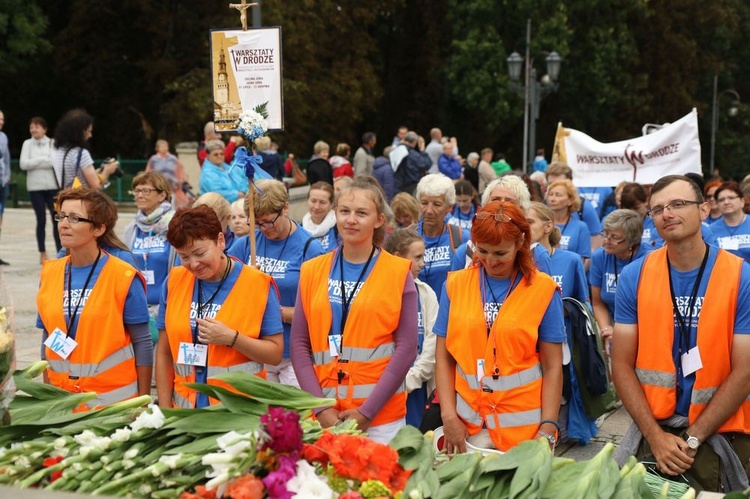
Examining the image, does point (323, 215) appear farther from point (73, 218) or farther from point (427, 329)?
point (73, 218)

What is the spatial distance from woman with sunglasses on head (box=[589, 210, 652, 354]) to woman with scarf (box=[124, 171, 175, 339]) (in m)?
3.44

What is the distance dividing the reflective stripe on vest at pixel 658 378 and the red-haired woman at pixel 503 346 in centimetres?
38

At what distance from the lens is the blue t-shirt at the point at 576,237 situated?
28.9 feet

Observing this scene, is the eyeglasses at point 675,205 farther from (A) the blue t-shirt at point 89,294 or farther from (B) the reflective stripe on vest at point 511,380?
(A) the blue t-shirt at point 89,294

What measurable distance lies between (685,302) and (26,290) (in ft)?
34.9

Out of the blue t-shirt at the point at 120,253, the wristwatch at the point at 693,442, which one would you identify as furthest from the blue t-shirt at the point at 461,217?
the wristwatch at the point at 693,442

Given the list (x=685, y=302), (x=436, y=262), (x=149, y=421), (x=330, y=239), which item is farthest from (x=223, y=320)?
(x=330, y=239)

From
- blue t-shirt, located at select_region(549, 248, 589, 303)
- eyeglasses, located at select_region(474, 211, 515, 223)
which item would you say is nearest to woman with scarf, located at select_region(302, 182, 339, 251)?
blue t-shirt, located at select_region(549, 248, 589, 303)

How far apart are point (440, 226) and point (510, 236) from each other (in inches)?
124

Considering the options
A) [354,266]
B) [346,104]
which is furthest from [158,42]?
[354,266]

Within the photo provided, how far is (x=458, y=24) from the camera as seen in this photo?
4100cm

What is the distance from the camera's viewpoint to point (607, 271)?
26.4ft

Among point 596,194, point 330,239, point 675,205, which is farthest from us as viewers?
point 596,194

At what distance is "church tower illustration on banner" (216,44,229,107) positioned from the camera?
689cm
